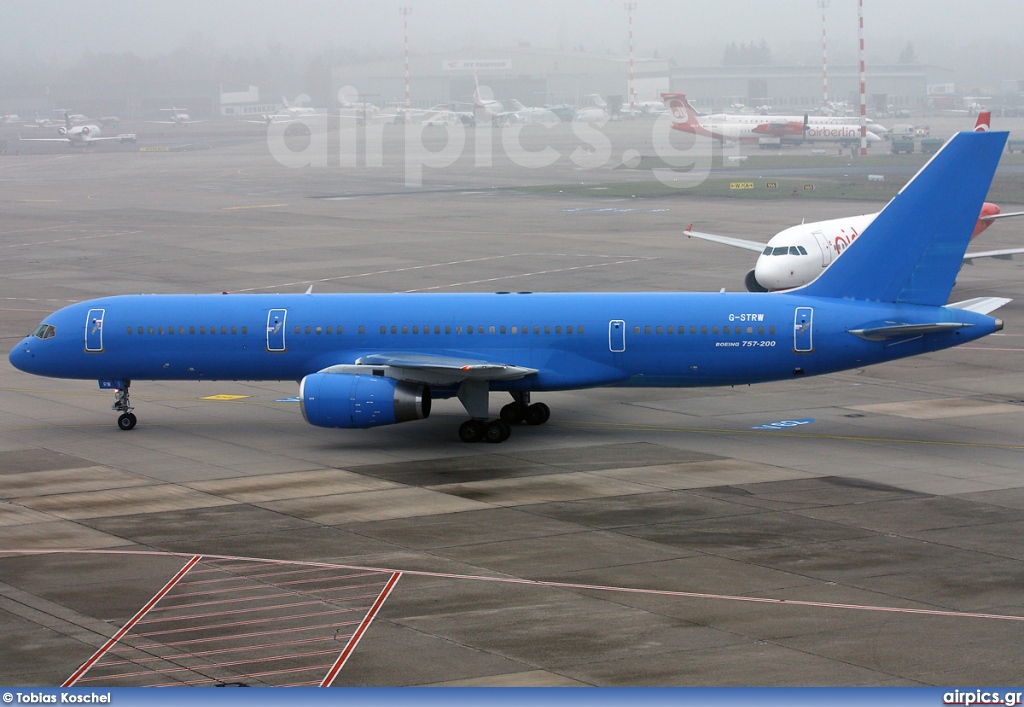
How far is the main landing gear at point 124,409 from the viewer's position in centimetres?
3972

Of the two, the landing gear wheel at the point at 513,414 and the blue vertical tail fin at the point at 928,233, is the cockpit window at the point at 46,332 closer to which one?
the landing gear wheel at the point at 513,414

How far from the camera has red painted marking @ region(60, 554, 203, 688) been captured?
20047 millimetres

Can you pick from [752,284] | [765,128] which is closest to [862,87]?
[765,128]

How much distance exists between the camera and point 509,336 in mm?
37969

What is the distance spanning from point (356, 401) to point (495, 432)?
435 centimetres

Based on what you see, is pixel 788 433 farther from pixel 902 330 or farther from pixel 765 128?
pixel 765 128

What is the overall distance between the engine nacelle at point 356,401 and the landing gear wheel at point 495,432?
2.35m

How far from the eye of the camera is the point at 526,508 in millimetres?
30219

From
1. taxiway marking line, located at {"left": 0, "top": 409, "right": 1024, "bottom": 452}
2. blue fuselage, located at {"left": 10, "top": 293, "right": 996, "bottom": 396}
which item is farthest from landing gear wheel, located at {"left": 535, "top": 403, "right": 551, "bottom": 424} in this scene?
blue fuselage, located at {"left": 10, "top": 293, "right": 996, "bottom": 396}

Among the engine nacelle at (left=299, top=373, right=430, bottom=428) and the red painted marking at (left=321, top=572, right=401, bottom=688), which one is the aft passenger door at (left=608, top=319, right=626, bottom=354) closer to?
the engine nacelle at (left=299, top=373, right=430, bottom=428)

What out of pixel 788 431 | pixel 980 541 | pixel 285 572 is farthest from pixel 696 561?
pixel 788 431

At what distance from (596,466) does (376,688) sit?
15.8 metres

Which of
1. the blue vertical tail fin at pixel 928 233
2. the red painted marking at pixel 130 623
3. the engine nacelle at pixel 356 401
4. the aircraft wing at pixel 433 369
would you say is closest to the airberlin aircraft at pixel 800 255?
the blue vertical tail fin at pixel 928 233

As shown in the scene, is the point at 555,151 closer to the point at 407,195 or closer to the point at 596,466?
the point at 407,195
